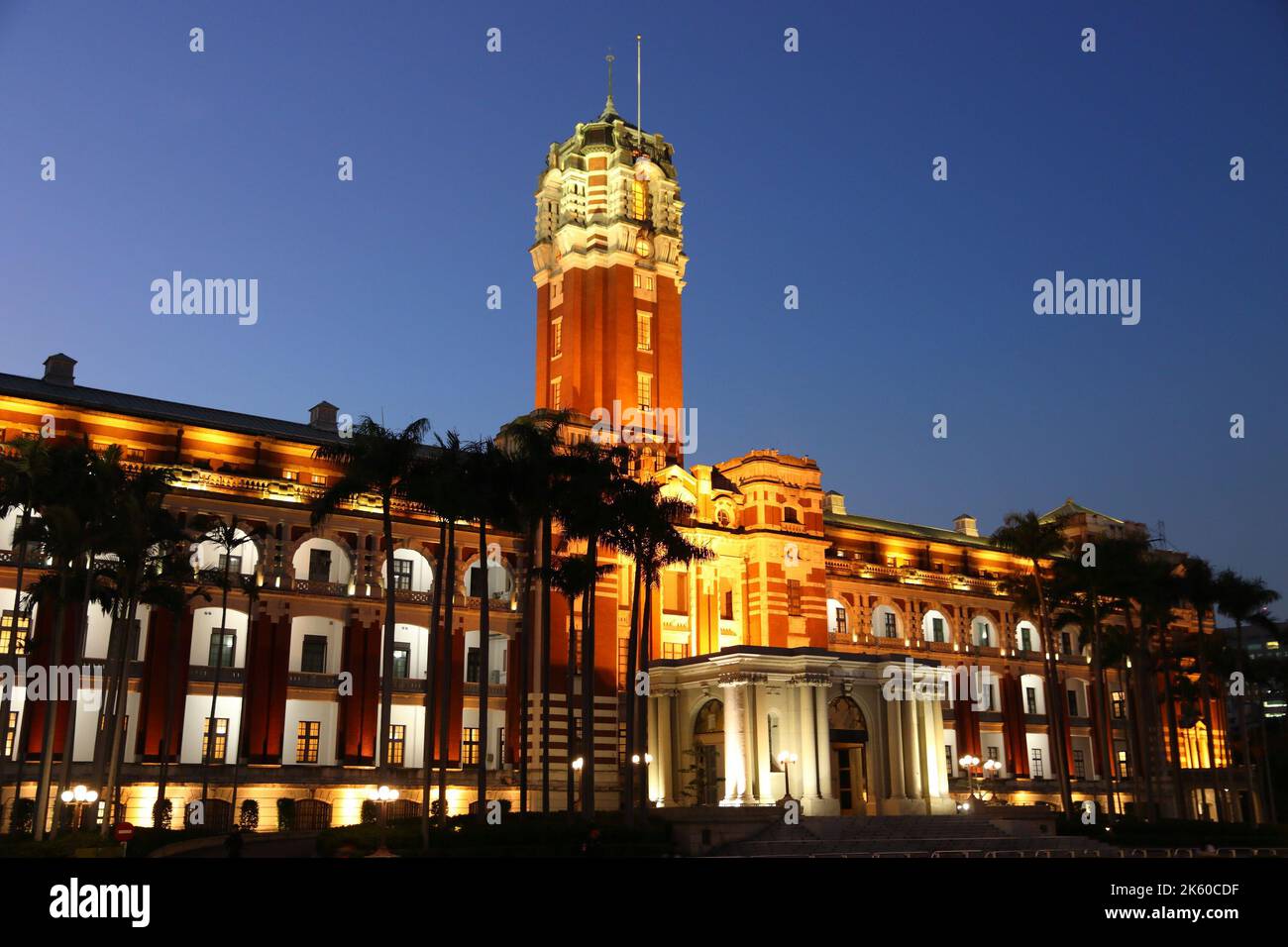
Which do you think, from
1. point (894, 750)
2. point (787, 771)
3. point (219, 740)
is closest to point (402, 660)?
point (219, 740)

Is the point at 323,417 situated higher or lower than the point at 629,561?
higher

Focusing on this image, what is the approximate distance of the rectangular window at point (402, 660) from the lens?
231 feet

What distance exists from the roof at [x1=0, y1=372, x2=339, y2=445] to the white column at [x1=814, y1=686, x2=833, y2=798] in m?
33.0

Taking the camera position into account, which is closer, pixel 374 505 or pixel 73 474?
pixel 73 474

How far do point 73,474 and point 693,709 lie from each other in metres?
37.7

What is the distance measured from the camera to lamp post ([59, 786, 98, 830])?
5525 cm

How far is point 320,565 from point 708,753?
25177 mm

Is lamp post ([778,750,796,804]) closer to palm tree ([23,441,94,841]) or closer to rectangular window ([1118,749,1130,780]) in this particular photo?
palm tree ([23,441,94,841])

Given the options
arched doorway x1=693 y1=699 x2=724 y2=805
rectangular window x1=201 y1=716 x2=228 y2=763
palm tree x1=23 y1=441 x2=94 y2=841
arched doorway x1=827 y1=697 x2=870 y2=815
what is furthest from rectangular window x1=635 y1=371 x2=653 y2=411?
palm tree x1=23 y1=441 x2=94 y2=841

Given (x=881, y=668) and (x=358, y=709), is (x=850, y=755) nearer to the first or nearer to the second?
(x=881, y=668)

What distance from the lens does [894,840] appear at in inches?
2304
